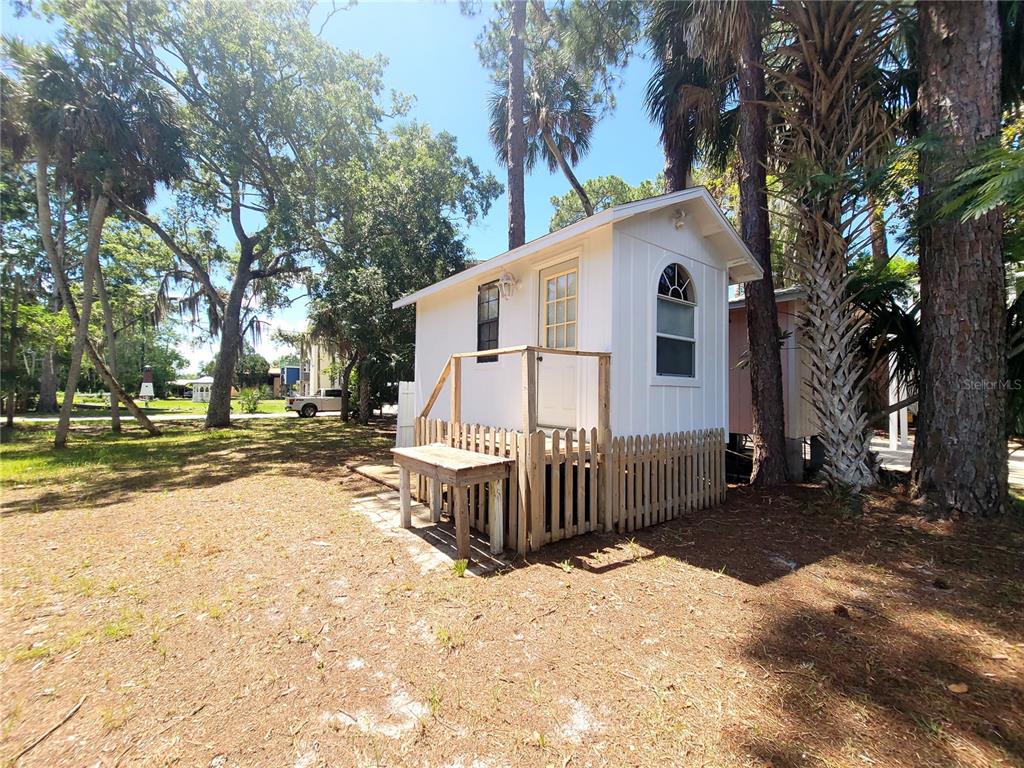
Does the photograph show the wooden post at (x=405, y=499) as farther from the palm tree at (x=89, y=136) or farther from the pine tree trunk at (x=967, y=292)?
the palm tree at (x=89, y=136)

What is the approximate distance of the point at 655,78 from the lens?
7691 mm

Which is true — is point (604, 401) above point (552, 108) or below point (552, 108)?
below

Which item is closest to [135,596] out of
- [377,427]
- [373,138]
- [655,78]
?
[655,78]

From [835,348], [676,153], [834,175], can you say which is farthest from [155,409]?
[834,175]

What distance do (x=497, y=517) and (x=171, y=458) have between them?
888 centimetres

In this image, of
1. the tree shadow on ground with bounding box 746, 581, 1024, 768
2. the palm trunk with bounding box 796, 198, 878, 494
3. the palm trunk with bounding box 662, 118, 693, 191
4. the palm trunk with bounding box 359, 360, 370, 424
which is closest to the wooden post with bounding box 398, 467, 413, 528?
the tree shadow on ground with bounding box 746, 581, 1024, 768

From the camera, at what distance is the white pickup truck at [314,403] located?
21422 mm

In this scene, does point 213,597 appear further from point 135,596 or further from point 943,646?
point 943,646

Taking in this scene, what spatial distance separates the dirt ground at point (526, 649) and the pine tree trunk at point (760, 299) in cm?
175

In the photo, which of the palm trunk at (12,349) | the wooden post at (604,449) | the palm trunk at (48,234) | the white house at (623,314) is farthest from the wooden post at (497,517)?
the palm trunk at (12,349)

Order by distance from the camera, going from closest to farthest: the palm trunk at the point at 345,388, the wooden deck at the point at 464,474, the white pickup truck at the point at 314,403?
1. the wooden deck at the point at 464,474
2. the palm trunk at the point at 345,388
3. the white pickup truck at the point at 314,403

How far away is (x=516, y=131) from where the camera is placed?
1088 cm

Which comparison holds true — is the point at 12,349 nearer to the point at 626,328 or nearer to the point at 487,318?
the point at 487,318

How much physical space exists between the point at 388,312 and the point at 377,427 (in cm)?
502
